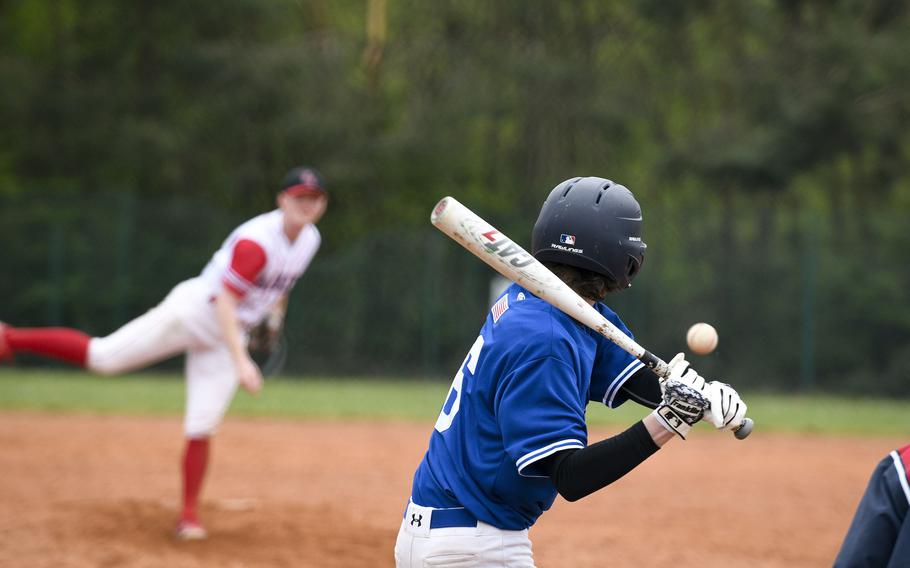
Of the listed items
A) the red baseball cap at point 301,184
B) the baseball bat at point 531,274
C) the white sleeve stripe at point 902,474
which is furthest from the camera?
the red baseball cap at point 301,184

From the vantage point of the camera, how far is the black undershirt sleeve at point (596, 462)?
2959 millimetres

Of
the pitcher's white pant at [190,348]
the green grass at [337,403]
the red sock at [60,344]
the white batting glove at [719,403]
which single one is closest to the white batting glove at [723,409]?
the white batting glove at [719,403]

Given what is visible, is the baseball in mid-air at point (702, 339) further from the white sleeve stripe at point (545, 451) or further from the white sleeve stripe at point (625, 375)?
the white sleeve stripe at point (545, 451)

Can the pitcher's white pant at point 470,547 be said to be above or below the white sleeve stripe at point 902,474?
below

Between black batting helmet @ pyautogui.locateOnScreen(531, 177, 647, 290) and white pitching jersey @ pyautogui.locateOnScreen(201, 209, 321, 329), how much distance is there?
11.4ft

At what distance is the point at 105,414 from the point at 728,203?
14249mm

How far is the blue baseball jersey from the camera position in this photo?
118 inches

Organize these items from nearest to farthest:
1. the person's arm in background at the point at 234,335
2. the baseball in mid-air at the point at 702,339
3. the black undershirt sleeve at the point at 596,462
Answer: the black undershirt sleeve at the point at 596,462 → the baseball in mid-air at the point at 702,339 → the person's arm in background at the point at 234,335

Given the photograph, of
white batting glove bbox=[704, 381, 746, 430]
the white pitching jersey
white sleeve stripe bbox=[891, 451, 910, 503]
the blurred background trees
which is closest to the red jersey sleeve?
the white pitching jersey

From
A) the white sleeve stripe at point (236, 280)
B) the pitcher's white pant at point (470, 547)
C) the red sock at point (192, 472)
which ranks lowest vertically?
the red sock at point (192, 472)

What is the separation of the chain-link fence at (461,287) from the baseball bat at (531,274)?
45.3ft

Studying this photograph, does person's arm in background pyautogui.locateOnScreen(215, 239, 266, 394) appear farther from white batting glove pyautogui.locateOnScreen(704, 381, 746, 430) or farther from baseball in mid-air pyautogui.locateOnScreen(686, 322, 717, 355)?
white batting glove pyautogui.locateOnScreen(704, 381, 746, 430)

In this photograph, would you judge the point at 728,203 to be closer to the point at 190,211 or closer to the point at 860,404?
the point at 860,404

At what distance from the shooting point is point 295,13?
28531mm
